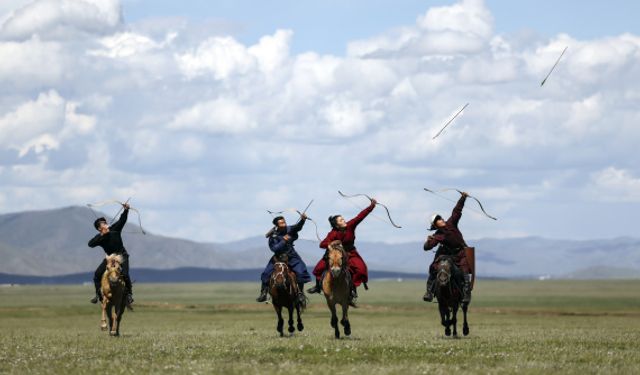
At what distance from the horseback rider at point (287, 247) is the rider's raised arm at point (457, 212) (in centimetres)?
386

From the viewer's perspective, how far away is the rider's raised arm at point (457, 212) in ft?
99.2

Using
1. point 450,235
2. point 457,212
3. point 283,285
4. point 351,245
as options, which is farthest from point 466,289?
point 283,285

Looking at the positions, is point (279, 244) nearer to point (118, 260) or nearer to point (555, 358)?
point (118, 260)

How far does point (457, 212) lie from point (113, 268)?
9.51 metres

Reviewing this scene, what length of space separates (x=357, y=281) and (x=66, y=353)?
8.43 m

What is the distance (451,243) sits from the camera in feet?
99.7

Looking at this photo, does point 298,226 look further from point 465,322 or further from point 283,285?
point 465,322

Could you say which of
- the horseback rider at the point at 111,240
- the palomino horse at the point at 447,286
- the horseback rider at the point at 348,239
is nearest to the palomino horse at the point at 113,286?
the horseback rider at the point at 111,240

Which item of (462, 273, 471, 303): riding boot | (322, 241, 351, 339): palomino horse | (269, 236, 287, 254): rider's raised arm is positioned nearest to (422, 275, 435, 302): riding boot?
(462, 273, 471, 303): riding boot

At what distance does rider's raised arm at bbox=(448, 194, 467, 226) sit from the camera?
30.2m

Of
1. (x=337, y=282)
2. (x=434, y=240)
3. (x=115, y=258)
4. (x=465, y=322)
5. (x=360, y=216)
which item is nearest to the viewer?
(x=337, y=282)

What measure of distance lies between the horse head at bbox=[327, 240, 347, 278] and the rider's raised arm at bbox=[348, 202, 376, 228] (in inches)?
32.8

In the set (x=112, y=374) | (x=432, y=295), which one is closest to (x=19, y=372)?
(x=112, y=374)

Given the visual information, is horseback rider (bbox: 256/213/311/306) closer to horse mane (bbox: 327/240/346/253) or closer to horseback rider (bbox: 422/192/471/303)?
horse mane (bbox: 327/240/346/253)
